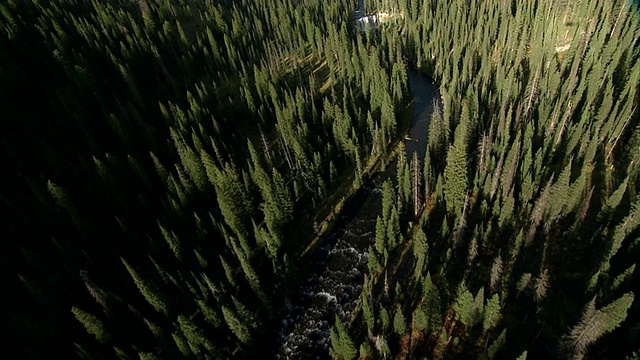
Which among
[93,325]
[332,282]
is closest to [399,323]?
[332,282]

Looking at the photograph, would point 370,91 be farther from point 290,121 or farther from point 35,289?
point 35,289

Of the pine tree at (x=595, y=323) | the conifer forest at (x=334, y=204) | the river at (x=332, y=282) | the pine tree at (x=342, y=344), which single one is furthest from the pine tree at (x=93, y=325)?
the pine tree at (x=595, y=323)

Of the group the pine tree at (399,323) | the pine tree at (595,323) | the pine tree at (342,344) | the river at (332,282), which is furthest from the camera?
the river at (332,282)

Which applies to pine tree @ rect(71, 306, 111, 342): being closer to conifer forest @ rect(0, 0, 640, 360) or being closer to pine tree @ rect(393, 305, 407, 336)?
conifer forest @ rect(0, 0, 640, 360)

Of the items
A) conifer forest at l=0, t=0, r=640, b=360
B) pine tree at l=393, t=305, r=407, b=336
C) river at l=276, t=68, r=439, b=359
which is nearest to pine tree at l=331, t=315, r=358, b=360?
conifer forest at l=0, t=0, r=640, b=360

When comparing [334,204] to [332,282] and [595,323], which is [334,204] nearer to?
[332,282]

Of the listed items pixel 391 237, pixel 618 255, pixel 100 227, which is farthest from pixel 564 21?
pixel 100 227

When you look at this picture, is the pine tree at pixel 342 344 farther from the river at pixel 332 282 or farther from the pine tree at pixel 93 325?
the pine tree at pixel 93 325
